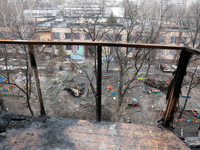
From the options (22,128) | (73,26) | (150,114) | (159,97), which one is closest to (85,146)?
(22,128)

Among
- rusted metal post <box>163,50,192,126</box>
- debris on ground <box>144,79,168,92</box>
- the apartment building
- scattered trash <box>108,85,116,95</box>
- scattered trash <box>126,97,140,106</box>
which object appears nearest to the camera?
rusted metal post <box>163,50,192,126</box>

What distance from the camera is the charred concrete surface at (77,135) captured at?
1989 millimetres

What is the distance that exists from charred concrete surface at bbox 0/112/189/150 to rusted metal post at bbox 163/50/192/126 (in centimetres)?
26

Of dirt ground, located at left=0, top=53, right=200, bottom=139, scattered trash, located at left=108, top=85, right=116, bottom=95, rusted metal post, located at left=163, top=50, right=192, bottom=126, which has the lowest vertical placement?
dirt ground, located at left=0, top=53, right=200, bottom=139

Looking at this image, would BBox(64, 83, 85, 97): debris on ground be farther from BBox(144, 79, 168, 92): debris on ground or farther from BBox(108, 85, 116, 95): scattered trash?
BBox(144, 79, 168, 92): debris on ground

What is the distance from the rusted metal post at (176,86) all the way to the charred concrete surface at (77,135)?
0.86 feet

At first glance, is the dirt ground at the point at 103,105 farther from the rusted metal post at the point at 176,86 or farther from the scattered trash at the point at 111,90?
the rusted metal post at the point at 176,86

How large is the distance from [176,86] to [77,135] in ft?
5.55

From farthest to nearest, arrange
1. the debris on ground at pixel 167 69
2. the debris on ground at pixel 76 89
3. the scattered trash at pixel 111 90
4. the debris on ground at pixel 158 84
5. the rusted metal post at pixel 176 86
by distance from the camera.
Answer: the debris on ground at pixel 167 69 → the debris on ground at pixel 158 84 → the scattered trash at pixel 111 90 → the debris on ground at pixel 76 89 → the rusted metal post at pixel 176 86

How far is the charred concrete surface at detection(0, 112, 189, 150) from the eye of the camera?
199 centimetres

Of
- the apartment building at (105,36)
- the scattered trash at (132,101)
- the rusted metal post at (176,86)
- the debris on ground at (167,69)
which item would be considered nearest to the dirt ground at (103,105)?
the scattered trash at (132,101)

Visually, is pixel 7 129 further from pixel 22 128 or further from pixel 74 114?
pixel 74 114

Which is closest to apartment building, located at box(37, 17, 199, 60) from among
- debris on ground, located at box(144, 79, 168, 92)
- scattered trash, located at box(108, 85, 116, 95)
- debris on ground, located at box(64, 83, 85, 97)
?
debris on ground, located at box(144, 79, 168, 92)

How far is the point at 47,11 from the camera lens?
46719 mm
